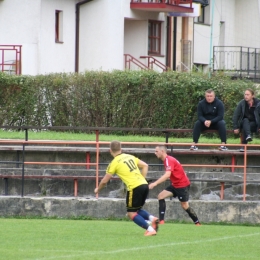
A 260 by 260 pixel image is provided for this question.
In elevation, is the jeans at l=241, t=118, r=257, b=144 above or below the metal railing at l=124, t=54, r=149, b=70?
below

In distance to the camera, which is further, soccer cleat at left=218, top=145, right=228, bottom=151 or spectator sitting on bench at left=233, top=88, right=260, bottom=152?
spectator sitting on bench at left=233, top=88, right=260, bottom=152

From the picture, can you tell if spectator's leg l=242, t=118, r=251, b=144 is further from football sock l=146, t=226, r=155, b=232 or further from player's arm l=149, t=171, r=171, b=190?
football sock l=146, t=226, r=155, b=232

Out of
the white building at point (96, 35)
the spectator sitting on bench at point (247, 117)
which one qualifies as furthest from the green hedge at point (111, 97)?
the spectator sitting on bench at point (247, 117)

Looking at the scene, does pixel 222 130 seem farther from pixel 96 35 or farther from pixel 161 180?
pixel 96 35

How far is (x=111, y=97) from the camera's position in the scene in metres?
28.8

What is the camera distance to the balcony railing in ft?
134

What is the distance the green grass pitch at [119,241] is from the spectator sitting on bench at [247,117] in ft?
10.7

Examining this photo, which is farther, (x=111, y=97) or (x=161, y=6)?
(x=161, y=6)

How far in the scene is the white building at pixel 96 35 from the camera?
34.9 metres

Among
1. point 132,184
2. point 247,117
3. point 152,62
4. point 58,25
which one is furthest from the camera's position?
point 152,62

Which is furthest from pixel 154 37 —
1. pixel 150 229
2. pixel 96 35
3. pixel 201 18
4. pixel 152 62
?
pixel 150 229

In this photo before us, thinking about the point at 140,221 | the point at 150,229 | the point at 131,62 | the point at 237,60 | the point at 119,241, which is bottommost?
the point at 119,241

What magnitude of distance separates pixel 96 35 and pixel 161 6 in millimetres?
2789

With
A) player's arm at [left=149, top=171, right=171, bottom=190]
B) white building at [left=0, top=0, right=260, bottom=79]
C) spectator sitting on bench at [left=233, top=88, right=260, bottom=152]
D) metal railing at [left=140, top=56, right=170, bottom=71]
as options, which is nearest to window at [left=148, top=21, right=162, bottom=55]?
white building at [left=0, top=0, right=260, bottom=79]
